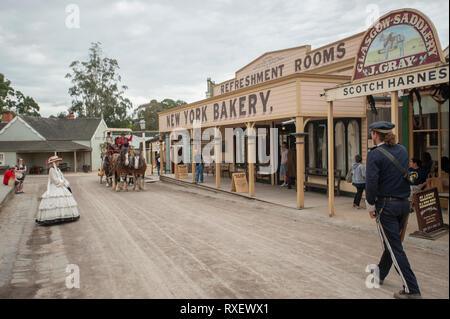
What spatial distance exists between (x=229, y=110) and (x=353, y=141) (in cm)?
496

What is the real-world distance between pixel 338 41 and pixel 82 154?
126 ft

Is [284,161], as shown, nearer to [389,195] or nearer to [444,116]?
[444,116]

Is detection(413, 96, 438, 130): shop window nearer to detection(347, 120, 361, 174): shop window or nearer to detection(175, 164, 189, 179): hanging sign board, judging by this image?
detection(347, 120, 361, 174): shop window

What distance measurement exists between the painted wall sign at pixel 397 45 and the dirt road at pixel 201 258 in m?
3.47

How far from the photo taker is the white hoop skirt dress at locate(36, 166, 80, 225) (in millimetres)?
9203

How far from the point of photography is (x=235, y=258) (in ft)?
19.5

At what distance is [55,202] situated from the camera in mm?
9305

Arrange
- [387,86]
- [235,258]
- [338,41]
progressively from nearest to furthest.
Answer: [235,258] → [387,86] → [338,41]

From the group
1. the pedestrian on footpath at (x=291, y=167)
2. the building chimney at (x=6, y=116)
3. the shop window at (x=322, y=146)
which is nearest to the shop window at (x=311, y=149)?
the shop window at (x=322, y=146)

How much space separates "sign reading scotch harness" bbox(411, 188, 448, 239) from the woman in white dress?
26.3 ft

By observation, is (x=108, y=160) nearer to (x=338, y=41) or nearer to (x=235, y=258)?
(x=338, y=41)

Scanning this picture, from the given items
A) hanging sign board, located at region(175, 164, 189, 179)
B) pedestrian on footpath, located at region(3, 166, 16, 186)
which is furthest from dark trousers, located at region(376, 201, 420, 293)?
pedestrian on footpath, located at region(3, 166, 16, 186)

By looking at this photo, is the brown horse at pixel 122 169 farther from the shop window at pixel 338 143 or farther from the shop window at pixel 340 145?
the shop window at pixel 340 145

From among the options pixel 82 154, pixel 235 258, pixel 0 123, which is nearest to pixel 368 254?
pixel 235 258
